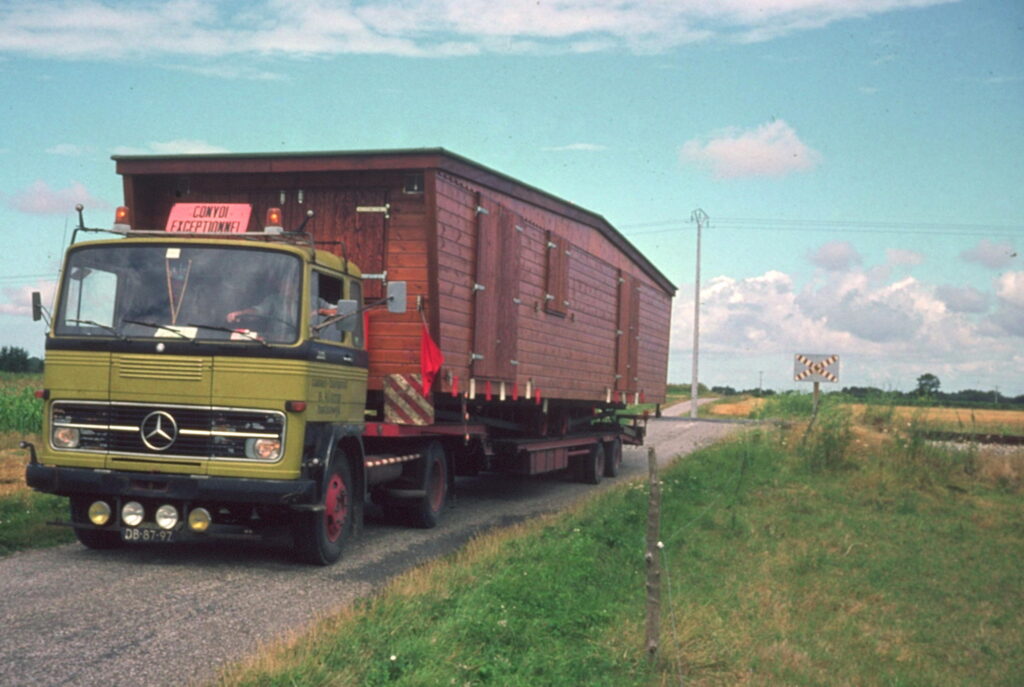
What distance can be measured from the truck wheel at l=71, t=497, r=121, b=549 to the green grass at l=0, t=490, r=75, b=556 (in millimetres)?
351

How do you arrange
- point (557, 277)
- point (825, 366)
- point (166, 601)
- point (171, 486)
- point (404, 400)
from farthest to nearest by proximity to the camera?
point (825, 366), point (557, 277), point (404, 400), point (171, 486), point (166, 601)

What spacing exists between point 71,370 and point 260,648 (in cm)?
378

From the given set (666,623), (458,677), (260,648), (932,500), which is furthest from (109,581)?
(932,500)

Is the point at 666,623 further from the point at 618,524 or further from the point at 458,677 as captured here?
the point at 618,524

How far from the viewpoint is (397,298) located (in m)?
9.29

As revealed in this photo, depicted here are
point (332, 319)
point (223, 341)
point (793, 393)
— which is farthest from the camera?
point (793, 393)

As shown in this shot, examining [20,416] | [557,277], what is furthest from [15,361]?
[557,277]

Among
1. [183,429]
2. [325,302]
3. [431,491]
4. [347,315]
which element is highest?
[325,302]

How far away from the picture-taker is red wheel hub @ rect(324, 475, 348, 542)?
9297 mm

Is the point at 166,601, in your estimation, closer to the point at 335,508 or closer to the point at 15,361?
the point at 335,508

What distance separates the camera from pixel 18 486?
1296 centimetres

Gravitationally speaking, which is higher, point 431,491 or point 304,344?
point 304,344

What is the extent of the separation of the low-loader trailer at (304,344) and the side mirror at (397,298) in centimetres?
3

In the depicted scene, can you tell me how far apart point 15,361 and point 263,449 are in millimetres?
44104
